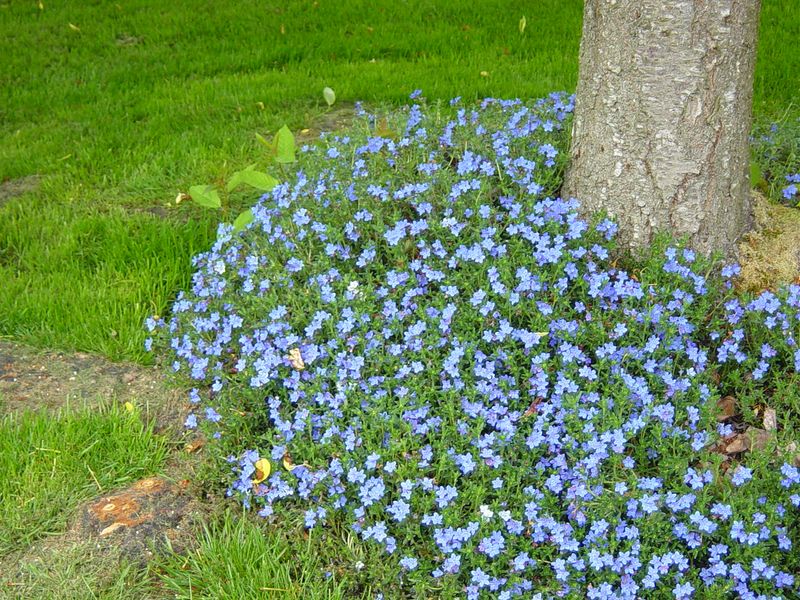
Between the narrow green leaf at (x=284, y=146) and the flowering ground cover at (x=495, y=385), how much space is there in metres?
0.42

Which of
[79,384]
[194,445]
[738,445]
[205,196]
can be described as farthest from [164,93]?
[738,445]

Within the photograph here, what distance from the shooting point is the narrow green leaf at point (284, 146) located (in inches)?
167

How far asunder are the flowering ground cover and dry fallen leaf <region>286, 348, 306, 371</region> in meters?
0.02

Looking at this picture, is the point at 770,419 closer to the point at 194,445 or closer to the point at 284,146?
the point at 194,445

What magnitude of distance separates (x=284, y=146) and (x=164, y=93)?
261 cm

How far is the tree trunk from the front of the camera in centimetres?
330

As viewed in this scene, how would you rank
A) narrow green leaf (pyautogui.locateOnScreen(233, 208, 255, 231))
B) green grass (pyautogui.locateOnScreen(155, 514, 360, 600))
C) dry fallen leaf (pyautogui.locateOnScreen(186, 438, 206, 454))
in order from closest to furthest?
green grass (pyautogui.locateOnScreen(155, 514, 360, 600)) → dry fallen leaf (pyautogui.locateOnScreen(186, 438, 206, 454)) → narrow green leaf (pyautogui.locateOnScreen(233, 208, 255, 231))

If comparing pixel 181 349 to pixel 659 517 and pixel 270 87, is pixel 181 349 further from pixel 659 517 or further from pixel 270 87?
pixel 270 87

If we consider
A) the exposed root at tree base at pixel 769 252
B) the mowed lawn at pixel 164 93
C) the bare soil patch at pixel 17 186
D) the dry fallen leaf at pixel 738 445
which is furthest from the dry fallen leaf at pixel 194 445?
the bare soil patch at pixel 17 186

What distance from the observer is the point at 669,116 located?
3377 millimetres

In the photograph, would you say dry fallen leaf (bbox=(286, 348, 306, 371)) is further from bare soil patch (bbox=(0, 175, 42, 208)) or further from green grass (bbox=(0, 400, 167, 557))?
bare soil patch (bbox=(0, 175, 42, 208))

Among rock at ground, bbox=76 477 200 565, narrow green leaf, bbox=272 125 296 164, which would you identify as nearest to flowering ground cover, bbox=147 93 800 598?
rock at ground, bbox=76 477 200 565

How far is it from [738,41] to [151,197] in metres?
3.30

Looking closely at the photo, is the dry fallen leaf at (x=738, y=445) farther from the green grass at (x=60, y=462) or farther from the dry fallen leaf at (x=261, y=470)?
the green grass at (x=60, y=462)
